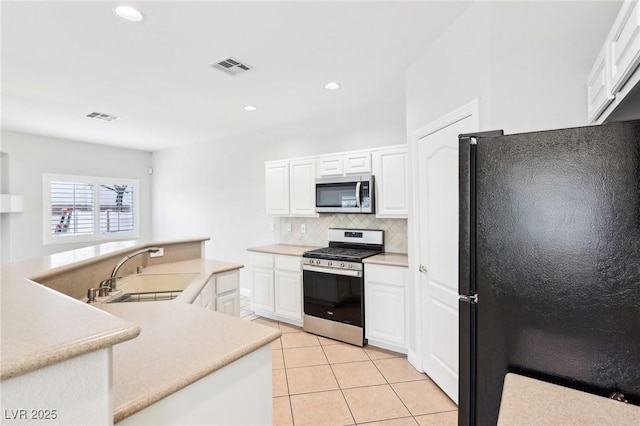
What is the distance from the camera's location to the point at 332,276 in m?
3.30

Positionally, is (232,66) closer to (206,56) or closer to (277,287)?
(206,56)

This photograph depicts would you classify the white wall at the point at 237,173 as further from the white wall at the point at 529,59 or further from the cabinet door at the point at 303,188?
the white wall at the point at 529,59

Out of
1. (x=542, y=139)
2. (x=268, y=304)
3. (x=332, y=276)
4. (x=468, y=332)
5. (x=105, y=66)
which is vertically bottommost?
(x=268, y=304)

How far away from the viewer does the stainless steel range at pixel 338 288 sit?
316cm

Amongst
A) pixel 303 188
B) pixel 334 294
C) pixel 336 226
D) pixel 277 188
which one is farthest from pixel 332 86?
pixel 334 294

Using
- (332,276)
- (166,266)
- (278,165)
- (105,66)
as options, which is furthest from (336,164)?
(105,66)

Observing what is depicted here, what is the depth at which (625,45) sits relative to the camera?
95cm

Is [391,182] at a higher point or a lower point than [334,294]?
higher

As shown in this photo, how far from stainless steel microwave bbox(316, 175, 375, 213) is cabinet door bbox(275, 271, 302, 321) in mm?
884

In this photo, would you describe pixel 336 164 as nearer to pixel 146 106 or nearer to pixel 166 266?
pixel 166 266

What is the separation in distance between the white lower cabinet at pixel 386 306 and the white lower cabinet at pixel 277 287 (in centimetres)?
90

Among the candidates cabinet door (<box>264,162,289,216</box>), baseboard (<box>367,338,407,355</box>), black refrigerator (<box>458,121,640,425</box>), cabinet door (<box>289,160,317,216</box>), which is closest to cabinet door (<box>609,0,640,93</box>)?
black refrigerator (<box>458,121,640,425</box>)

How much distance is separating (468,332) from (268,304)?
3139mm

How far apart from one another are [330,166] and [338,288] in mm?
1427
